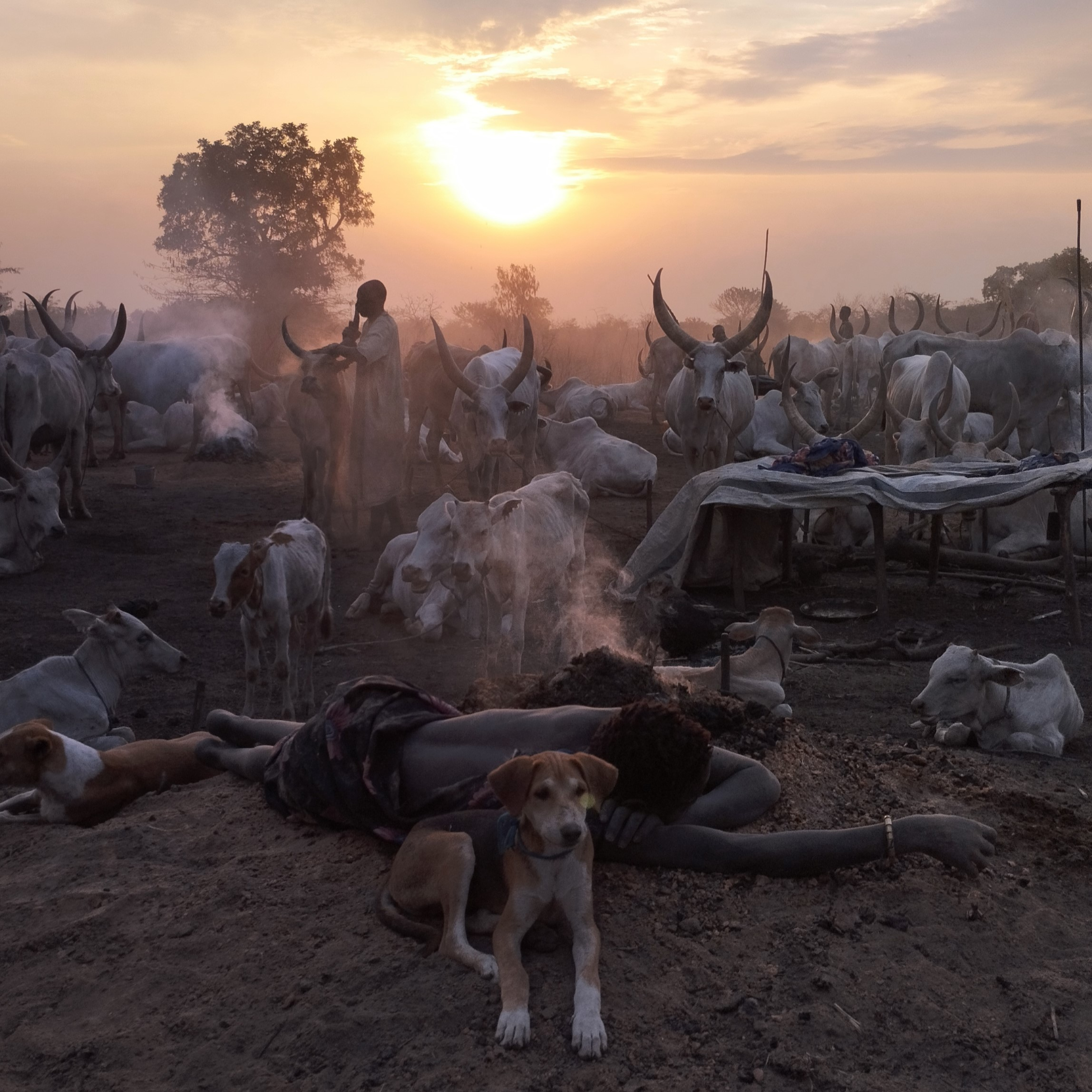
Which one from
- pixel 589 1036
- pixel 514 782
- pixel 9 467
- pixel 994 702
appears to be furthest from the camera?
pixel 9 467

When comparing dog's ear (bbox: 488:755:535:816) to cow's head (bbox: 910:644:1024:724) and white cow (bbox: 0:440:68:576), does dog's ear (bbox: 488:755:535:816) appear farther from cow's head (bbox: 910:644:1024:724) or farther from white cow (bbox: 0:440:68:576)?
white cow (bbox: 0:440:68:576)

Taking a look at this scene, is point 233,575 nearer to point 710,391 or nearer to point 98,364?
point 710,391

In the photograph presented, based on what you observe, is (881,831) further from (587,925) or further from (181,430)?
(181,430)

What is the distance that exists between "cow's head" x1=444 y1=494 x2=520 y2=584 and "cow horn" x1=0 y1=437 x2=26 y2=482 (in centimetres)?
655

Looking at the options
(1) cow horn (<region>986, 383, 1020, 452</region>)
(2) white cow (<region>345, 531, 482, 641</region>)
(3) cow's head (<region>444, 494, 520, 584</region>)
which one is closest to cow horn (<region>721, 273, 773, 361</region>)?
(1) cow horn (<region>986, 383, 1020, 452</region>)

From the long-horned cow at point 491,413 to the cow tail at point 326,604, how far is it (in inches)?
137

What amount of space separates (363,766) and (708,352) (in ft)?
30.8

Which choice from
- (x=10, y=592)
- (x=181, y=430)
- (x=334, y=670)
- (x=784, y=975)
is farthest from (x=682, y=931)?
(x=181, y=430)

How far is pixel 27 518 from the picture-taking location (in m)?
12.1

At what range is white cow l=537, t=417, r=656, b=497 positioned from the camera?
16.2 metres

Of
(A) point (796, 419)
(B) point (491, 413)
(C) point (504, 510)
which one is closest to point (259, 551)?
(C) point (504, 510)

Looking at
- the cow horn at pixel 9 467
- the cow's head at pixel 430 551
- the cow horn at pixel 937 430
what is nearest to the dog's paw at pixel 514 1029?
the cow's head at pixel 430 551

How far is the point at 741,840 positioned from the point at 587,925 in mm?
868

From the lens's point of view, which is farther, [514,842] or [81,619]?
[81,619]
